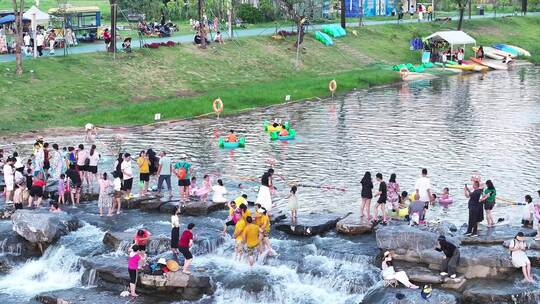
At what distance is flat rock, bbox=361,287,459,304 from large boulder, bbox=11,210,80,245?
13.8 m

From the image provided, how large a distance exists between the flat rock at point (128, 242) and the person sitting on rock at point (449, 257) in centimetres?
1078

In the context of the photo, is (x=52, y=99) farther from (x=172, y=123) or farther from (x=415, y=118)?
(x=415, y=118)

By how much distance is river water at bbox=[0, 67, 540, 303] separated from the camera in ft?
105

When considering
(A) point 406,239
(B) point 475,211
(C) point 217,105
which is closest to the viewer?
(A) point 406,239

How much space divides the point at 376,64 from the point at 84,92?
37.0 m

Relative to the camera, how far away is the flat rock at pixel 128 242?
112 ft

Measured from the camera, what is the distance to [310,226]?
1385 inches

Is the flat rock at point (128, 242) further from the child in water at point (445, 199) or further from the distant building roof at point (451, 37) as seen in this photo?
the distant building roof at point (451, 37)

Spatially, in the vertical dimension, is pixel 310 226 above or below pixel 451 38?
below

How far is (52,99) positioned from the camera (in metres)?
62.2

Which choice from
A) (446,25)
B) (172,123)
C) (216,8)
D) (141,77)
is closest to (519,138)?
(172,123)

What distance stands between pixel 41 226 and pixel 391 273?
15.0 metres

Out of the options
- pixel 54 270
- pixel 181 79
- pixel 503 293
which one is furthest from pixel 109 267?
pixel 181 79

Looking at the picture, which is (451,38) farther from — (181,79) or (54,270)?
(54,270)
